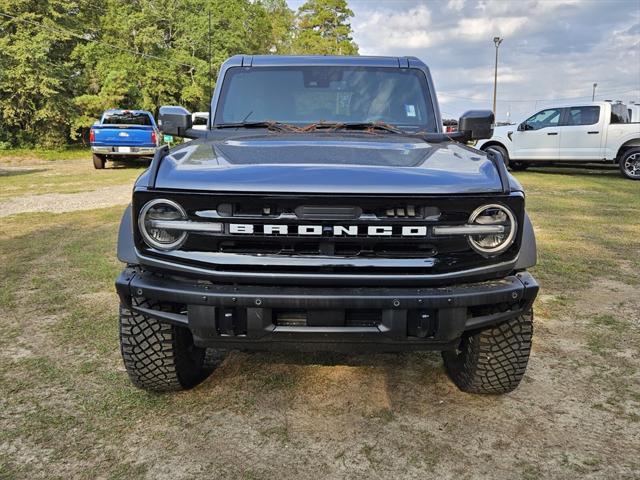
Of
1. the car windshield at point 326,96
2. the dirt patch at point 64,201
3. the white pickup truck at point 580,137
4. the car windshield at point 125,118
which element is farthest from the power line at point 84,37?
the car windshield at point 326,96

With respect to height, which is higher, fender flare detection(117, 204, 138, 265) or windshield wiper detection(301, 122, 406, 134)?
windshield wiper detection(301, 122, 406, 134)

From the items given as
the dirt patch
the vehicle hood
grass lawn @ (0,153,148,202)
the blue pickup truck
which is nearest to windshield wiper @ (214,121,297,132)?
the vehicle hood

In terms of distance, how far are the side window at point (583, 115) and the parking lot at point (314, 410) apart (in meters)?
10.9

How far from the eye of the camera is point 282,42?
52656 millimetres

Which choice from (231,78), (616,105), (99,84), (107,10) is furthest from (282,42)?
(231,78)

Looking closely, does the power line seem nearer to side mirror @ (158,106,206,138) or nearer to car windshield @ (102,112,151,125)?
car windshield @ (102,112,151,125)

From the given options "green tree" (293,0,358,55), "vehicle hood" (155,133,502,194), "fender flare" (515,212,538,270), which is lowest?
"fender flare" (515,212,538,270)

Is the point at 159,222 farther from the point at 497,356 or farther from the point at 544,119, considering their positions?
the point at 544,119

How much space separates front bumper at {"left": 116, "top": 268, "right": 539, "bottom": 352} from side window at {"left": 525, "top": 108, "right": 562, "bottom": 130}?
1380cm

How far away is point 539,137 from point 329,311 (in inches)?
559

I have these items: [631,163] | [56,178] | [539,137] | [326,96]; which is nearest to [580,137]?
[539,137]

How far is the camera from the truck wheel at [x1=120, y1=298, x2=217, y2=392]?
2668mm

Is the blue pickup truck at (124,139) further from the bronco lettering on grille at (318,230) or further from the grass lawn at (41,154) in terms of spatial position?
the bronco lettering on grille at (318,230)

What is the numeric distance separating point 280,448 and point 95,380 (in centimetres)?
124
